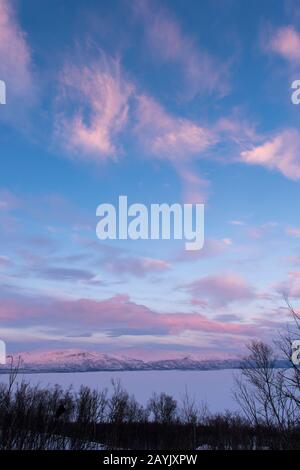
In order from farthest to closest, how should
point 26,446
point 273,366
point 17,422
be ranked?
1. point 273,366
2. point 17,422
3. point 26,446

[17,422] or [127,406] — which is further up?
[17,422]

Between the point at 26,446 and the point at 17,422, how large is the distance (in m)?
1.55

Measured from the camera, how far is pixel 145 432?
55875 mm

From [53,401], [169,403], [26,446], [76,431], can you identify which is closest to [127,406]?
[169,403]
